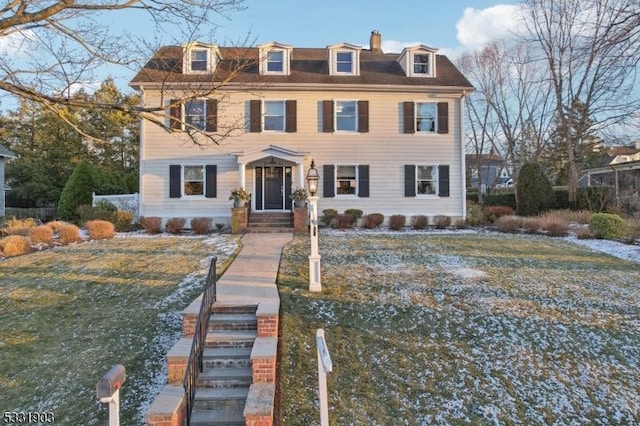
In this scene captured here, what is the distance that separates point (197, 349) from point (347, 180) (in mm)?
12846

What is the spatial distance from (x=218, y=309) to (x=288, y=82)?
12454 mm

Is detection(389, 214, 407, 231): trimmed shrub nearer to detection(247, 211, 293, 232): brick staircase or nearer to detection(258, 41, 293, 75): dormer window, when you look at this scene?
detection(247, 211, 293, 232): brick staircase

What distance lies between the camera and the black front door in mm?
17141

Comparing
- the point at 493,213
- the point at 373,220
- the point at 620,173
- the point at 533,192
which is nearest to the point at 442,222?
the point at 373,220

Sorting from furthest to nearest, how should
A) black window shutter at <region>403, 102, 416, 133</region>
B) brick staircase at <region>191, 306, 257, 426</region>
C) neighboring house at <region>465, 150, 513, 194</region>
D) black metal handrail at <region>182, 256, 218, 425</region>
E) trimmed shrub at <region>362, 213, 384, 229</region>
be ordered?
neighboring house at <region>465, 150, 513, 194</region>
black window shutter at <region>403, 102, 416, 133</region>
trimmed shrub at <region>362, 213, 384, 229</region>
brick staircase at <region>191, 306, 257, 426</region>
black metal handrail at <region>182, 256, 218, 425</region>

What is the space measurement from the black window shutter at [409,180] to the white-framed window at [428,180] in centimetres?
37

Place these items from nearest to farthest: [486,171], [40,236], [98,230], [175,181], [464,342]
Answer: [464,342], [40,236], [98,230], [175,181], [486,171]

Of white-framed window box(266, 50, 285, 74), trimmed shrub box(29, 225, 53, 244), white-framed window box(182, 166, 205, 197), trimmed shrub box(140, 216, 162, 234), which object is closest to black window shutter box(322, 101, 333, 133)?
white-framed window box(266, 50, 285, 74)

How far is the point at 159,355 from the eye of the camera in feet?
18.5

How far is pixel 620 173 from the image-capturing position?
29312mm

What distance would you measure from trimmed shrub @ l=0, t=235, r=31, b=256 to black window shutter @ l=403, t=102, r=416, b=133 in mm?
13792

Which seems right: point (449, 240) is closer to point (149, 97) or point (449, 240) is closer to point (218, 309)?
point (218, 309)

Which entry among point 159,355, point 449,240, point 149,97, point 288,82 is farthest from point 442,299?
point 149,97

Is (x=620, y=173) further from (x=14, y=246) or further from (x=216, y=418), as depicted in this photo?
(x=14, y=246)
